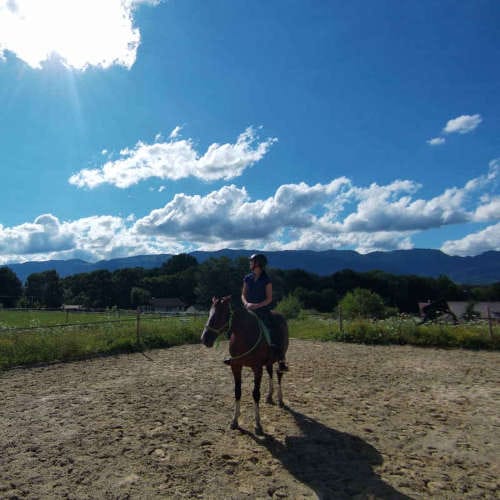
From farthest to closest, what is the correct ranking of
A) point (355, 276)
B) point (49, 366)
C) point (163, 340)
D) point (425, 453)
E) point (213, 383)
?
point (355, 276), point (163, 340), point (49, 366), point (213, 383), point (425, 453)

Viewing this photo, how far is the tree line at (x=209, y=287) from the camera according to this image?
6921cm

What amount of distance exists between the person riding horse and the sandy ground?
1553 mm

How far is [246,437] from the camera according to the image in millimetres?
5152

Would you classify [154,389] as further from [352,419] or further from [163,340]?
[163,340]

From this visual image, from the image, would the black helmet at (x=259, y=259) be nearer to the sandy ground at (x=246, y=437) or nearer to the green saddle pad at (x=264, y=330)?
the green saddle pad at (x=264, y=330)

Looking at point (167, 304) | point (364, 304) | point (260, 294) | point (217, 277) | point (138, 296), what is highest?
point (217, 277)

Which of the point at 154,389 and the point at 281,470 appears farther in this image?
the point at 154,389

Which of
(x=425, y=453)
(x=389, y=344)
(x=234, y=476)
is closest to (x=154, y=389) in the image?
(x=234, y=476)

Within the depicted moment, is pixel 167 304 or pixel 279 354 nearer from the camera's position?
pixel 279 354

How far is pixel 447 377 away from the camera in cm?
881

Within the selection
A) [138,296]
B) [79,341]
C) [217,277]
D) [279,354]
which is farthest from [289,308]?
[138,296]

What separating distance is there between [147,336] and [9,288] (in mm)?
82959

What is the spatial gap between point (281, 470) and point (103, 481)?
203 cm

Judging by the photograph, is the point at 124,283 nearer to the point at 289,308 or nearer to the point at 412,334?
the point at 289,308
